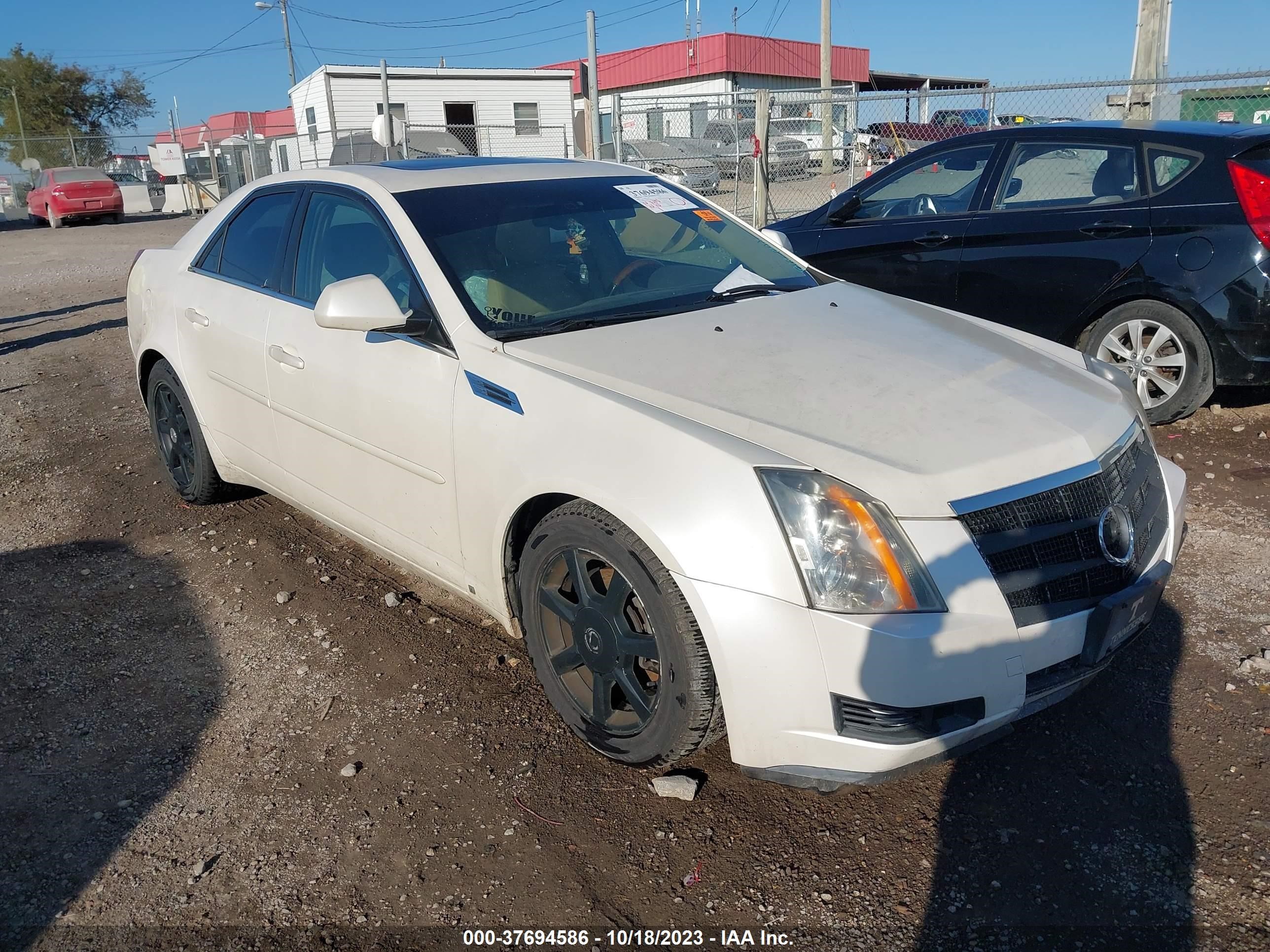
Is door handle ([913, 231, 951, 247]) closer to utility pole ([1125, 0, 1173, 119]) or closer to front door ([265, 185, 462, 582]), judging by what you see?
front door ([265, 185, 462, 582])

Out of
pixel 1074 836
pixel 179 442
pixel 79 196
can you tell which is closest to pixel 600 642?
pixel 1074 836

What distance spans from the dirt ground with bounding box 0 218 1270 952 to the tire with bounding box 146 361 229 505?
0.71 m

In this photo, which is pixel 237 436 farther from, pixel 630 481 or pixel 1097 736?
pixel 1097 736

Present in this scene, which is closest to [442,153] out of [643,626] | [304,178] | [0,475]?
[0,475]

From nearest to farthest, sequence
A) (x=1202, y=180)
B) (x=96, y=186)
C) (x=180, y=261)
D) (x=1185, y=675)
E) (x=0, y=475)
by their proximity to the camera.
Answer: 1. (x=1185, y=675)
2. (x=180, y=261)
3. (x=1202, y=180)
4. (x=0, y=475)
5. (x=96, y=186)

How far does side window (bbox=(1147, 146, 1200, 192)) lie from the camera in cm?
546

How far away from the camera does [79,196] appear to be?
2844 cm

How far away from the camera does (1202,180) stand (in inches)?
211

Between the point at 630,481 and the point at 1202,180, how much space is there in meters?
4.44

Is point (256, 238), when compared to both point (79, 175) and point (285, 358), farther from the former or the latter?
point (79, 175)

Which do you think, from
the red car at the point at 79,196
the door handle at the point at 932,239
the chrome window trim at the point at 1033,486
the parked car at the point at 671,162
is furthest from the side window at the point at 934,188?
the red car at the point at 79,196

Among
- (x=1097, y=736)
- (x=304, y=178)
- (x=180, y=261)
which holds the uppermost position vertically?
(x=304, y=178)

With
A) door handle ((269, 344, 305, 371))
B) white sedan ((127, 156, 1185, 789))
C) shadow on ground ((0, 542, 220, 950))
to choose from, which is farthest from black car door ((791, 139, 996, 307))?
shadow on ground ((0, 542, 220, 950))

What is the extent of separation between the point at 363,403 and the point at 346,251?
Answer: 2.27 feet
